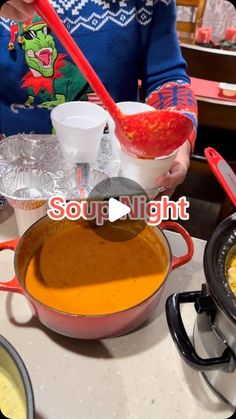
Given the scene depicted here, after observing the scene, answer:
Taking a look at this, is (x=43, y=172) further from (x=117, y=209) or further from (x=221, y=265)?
(x=221, y=265)

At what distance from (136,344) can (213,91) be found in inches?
48.4

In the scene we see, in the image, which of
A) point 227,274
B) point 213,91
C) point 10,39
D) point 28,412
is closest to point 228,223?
point 227,274

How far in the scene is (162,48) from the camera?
93 centimetres

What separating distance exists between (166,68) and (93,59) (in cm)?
18

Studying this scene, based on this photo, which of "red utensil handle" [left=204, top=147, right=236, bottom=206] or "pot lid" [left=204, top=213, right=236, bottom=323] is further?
"red utensil handle" [left=204, top=147, right=236, bottom=206]

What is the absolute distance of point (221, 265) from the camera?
0.54 meters

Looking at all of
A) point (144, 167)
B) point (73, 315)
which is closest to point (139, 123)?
point (144, 167)

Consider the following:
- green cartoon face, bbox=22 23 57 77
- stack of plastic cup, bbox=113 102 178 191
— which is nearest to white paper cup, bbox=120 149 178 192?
stack of plastic cup, bbox=113 102 178 191

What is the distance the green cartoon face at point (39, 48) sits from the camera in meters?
0.84

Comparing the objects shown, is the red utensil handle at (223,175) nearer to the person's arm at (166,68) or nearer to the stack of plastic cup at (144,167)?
the stack of plastic cup at (144,167)

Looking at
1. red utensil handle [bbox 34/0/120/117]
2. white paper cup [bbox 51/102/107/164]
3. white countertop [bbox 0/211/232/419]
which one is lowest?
white countertop [bbox 0/211/232/419]

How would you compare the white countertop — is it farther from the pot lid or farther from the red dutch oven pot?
the pot lid

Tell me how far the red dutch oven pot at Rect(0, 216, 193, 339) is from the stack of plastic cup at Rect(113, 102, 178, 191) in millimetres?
91

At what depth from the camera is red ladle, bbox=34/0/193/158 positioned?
0.59 meters
